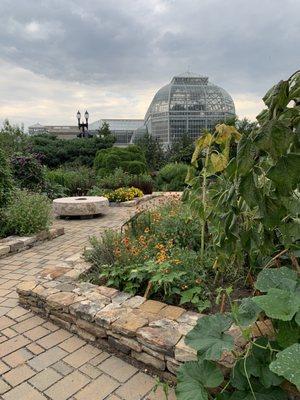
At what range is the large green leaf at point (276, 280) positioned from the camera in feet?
4.73

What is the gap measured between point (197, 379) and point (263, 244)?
0.74 metres

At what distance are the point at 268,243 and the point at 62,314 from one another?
6.08 ft

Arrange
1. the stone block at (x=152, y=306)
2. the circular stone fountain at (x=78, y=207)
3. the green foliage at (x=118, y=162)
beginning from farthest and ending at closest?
the green foliage at (x=118, y=162), the circular stone fountain at (x=78, y=207), the stone block at (x=152, y=306)

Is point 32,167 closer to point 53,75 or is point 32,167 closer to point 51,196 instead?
point 51,196

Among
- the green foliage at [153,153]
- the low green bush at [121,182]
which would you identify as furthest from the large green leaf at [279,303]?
the green foliage at [153,153]

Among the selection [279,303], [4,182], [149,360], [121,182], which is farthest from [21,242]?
[121,182]

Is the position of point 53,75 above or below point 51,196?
above

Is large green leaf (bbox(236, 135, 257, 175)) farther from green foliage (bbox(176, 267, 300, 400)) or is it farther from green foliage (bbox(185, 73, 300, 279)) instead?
green foliage (bbox(176, 267, 300, 400))

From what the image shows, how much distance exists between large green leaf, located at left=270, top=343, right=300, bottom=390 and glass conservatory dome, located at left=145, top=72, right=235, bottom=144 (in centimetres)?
3081

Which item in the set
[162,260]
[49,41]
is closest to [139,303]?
[162,260]

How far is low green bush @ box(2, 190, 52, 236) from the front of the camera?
5.28 m

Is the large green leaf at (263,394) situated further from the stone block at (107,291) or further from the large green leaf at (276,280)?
the stone block at (107,291)

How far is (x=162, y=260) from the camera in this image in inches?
108

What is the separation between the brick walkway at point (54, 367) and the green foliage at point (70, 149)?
15329 millimetres
